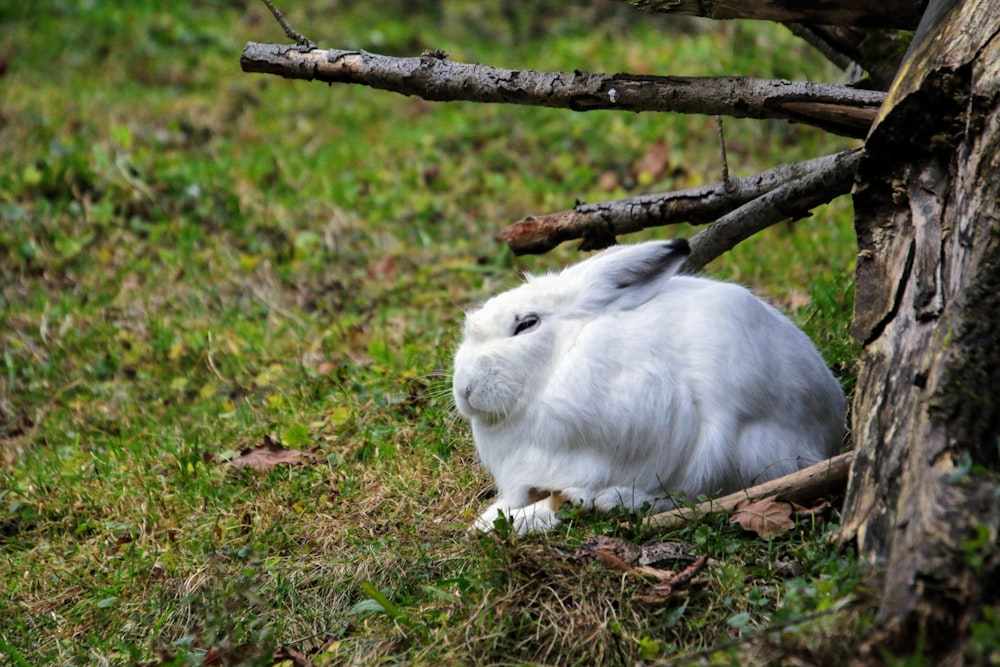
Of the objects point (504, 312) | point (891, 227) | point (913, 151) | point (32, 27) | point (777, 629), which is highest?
point (32, 27)

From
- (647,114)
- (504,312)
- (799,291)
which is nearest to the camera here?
(504,312)

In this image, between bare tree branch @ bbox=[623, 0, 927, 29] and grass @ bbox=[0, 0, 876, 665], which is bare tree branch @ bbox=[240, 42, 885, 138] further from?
grass @ bbox=[0, 0, 876, 665]

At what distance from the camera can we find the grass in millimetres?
2828

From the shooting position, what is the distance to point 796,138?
6777mm

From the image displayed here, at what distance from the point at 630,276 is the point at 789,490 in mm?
803

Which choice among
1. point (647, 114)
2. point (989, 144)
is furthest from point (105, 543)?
point (647, 114)

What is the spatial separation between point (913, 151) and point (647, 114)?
447 centimetres

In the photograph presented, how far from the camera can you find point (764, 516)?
9.70 feet

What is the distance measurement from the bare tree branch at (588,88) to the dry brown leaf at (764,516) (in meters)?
1.28

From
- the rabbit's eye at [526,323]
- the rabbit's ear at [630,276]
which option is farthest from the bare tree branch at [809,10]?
the rabbit's eye at [526,323]

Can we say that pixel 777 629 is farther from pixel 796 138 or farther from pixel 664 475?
pixel 796 138

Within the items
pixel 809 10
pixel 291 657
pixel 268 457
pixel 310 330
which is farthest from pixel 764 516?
pixel 310 330

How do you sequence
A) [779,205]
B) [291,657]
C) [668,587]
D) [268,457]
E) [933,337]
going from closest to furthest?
[933,337] → [668,587] → [291,657] → [779,205] → [268,457]

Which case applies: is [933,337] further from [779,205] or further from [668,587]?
[779,205]
